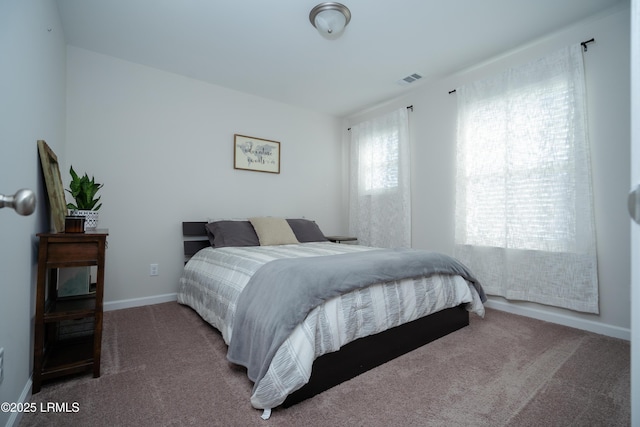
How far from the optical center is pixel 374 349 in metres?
1.73

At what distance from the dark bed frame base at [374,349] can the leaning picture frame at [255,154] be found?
2.63 meters

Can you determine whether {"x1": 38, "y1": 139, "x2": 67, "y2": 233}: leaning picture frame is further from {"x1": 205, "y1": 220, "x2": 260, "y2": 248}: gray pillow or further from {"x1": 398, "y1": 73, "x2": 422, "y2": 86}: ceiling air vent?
{"x1": 398, "y1": 73, "x2": 422, "y2": 86}: ceiling air vent

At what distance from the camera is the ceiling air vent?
10.7ft

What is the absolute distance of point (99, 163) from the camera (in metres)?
2.77

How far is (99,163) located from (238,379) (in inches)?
96.4

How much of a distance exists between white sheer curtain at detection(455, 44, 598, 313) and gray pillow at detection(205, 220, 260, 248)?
2217mm

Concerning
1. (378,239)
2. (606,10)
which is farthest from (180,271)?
(606,10)

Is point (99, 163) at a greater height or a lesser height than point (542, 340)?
greater

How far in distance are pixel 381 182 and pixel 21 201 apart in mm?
3715

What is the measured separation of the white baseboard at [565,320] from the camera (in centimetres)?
218

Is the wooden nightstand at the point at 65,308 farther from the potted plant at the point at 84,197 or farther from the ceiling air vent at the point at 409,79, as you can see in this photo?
the ceiling air vent at the point at 409,79

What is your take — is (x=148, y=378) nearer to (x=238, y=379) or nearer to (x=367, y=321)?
(x=238, y=379)

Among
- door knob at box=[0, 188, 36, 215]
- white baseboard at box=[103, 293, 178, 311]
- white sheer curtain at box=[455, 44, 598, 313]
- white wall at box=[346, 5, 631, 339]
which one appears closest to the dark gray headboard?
white baseboard at box=[103, 293, 178, 311]

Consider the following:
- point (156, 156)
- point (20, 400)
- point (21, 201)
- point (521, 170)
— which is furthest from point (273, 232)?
point (21, 201)
